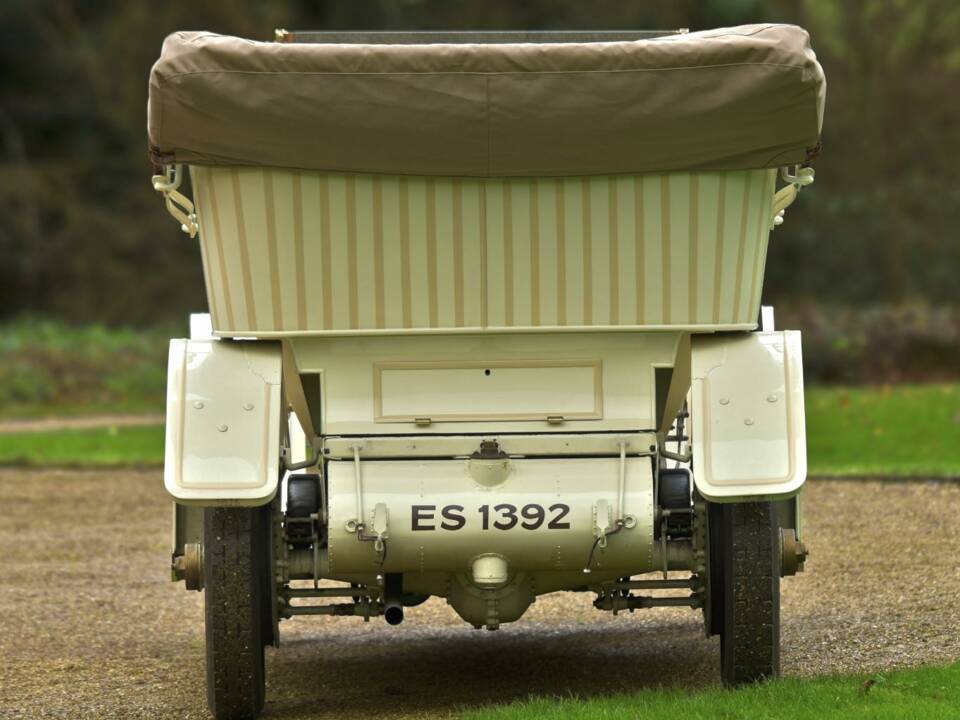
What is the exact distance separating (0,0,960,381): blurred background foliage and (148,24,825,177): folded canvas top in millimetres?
23546

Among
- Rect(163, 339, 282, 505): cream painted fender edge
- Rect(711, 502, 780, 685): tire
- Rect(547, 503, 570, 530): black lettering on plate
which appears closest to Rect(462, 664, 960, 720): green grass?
Rect(711, 502, 780, 685): tire

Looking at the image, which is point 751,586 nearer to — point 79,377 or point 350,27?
point 79,377

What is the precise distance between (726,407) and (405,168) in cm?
121

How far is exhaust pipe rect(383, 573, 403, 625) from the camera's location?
18.1 feet

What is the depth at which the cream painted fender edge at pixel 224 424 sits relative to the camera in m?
5.03

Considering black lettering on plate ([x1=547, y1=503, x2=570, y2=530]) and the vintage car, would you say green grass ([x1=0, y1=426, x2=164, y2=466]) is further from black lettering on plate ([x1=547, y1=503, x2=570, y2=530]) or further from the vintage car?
black lettering on plate ([x1=547, y1=503, x2=570, y2=530])

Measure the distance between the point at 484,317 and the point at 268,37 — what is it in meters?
27.5

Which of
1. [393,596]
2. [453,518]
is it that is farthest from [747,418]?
[393,596]

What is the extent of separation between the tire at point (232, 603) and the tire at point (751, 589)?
148cm

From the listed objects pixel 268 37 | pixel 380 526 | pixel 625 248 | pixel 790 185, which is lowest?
pixel 380 526

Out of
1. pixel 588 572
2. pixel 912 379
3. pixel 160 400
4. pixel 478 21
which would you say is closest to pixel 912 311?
pixel 912 379

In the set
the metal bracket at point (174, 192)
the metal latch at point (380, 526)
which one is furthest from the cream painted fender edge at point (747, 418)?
the metal bracket at point (174, 192)

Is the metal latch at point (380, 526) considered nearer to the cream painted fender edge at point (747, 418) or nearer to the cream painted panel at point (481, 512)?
the cream painted panel at point (481, 512)

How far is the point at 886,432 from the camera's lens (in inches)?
579
